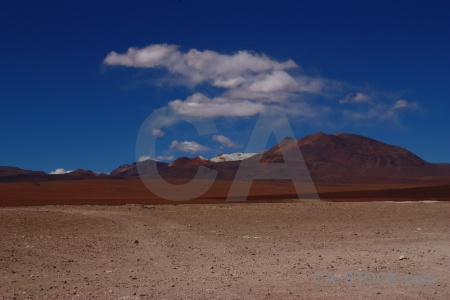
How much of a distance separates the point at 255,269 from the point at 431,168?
20237 cm

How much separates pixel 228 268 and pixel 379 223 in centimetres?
990

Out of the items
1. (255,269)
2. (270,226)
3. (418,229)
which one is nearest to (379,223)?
(418,229)

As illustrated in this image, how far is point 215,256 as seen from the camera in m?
11.9

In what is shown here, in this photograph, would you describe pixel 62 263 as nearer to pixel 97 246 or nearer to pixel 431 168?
pixel 97 246

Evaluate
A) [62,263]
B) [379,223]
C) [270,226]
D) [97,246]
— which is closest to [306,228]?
[270,226]

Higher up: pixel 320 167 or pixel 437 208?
pixel 320 167

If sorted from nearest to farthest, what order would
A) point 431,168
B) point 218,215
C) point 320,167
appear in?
point 218,215, point 320,167, point 431,168

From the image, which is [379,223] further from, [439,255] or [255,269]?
[255,269]

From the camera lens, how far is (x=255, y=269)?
10.2 meters

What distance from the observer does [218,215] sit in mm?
21781

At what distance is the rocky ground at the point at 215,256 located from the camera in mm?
8367

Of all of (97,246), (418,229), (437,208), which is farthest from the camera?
(437,208)

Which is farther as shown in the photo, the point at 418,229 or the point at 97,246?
the point at 418,229

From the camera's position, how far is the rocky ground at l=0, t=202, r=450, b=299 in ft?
27.5
